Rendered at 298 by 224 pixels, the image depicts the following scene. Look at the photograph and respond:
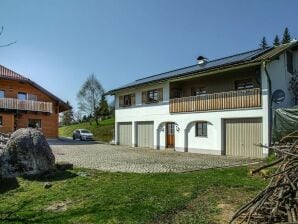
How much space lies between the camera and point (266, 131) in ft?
59.0

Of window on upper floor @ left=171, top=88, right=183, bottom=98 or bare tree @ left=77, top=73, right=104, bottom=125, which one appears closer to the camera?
window on upper floor @ left=171, top=88, right=183, bottom=98

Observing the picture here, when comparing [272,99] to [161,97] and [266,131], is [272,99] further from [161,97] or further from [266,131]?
[161,97]

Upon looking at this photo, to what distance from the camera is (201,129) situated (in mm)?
22422

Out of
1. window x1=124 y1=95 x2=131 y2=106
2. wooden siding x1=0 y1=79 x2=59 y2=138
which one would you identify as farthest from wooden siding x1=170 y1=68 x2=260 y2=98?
wooden siding x1=0 y1=79 x2=59 y2=138

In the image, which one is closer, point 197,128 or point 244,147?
point 244,147

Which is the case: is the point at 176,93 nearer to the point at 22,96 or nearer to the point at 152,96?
the point at 152,96

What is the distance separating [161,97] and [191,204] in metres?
18.8

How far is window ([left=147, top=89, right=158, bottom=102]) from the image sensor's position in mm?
26875

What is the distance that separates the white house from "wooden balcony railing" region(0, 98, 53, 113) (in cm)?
1184

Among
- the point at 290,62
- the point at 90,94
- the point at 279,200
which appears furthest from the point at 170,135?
the point at 90,94

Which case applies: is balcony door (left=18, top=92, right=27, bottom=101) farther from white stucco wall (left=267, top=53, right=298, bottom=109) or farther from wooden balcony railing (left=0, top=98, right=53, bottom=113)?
white stucco wall (left=267, top=53, right=298, bottom=109)

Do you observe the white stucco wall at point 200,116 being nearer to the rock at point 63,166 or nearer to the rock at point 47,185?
the rock at point 63,166

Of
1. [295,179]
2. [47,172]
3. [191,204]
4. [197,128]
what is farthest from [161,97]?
[295,179]

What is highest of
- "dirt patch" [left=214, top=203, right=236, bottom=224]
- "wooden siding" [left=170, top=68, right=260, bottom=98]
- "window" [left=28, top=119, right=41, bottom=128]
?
"wooden siding" [left=170, top=68, right=260, bottom=98]
